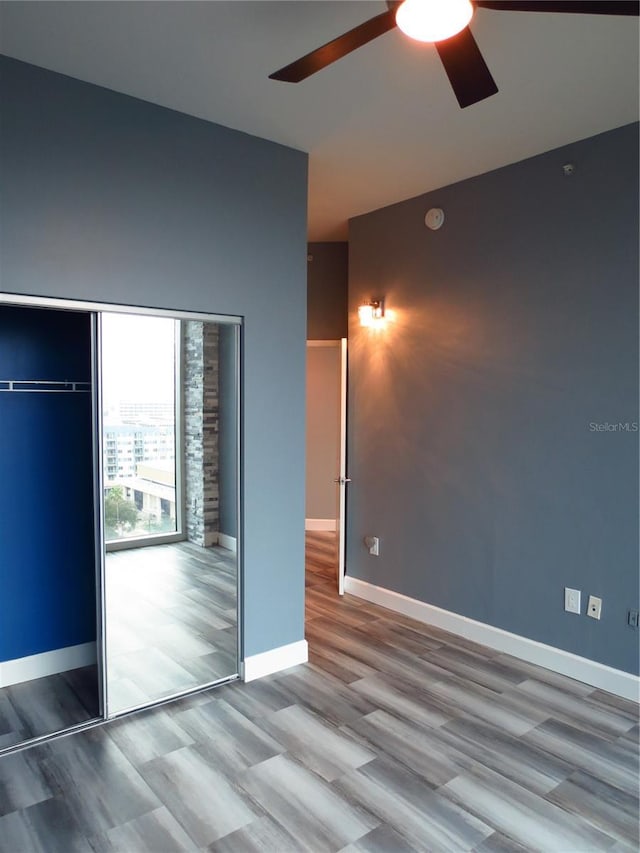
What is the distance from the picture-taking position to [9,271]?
2.46 m

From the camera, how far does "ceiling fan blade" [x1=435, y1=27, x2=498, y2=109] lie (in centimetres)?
173

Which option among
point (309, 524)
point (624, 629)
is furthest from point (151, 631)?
point (309, 524)

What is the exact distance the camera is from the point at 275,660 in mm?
3369

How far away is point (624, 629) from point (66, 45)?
375cm

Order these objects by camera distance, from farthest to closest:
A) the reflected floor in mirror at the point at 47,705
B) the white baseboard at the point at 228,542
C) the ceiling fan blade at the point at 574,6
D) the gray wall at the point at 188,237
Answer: the white baseboard at the point at 228,542, the reflected floor in mirror at the point at 47,705, the gray wall at the point at 188,237, the ceiling fan blade at the point at 574,6

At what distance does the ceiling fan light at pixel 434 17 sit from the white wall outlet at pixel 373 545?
346 cm


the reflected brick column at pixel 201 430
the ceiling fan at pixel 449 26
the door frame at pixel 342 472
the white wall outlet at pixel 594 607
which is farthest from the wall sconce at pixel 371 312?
the ceiling fan at pixel 449 26

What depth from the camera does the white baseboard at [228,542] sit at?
324 cm

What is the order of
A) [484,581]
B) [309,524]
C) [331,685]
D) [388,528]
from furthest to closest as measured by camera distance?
[309,524], [388,528], [484,581], [331,685]

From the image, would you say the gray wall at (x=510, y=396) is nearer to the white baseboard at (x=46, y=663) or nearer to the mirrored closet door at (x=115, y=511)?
the mirrored closet door at (x=115, y=511)

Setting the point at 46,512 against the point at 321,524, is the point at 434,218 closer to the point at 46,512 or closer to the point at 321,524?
the point at 46,512

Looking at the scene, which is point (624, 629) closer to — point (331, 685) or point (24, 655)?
point (331, 685)

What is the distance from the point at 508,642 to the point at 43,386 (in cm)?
313

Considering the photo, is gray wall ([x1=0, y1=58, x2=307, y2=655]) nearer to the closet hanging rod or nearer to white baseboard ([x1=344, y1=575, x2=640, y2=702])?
the closet hanging rod
